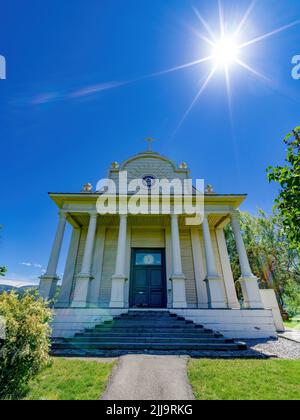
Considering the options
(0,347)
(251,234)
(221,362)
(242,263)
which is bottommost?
(221,362)

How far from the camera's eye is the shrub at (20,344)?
286 centimetres

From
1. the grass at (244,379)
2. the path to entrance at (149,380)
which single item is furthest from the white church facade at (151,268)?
the path to entrance at (149,380)

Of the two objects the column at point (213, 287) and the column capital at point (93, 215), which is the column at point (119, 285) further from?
the column at point (213, 287)

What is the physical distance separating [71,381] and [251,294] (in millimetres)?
7544

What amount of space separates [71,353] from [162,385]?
3064mm

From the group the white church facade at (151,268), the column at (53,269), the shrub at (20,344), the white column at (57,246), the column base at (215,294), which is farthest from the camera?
the white column at (57,246)

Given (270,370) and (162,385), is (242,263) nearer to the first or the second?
(270,370)

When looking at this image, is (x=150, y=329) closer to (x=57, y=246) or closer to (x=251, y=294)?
(x=251, y=294)

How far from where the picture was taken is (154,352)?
5.18 m

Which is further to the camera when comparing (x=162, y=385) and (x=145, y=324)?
(x=145, y=324)

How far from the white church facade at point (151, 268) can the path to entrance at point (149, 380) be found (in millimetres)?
3909
